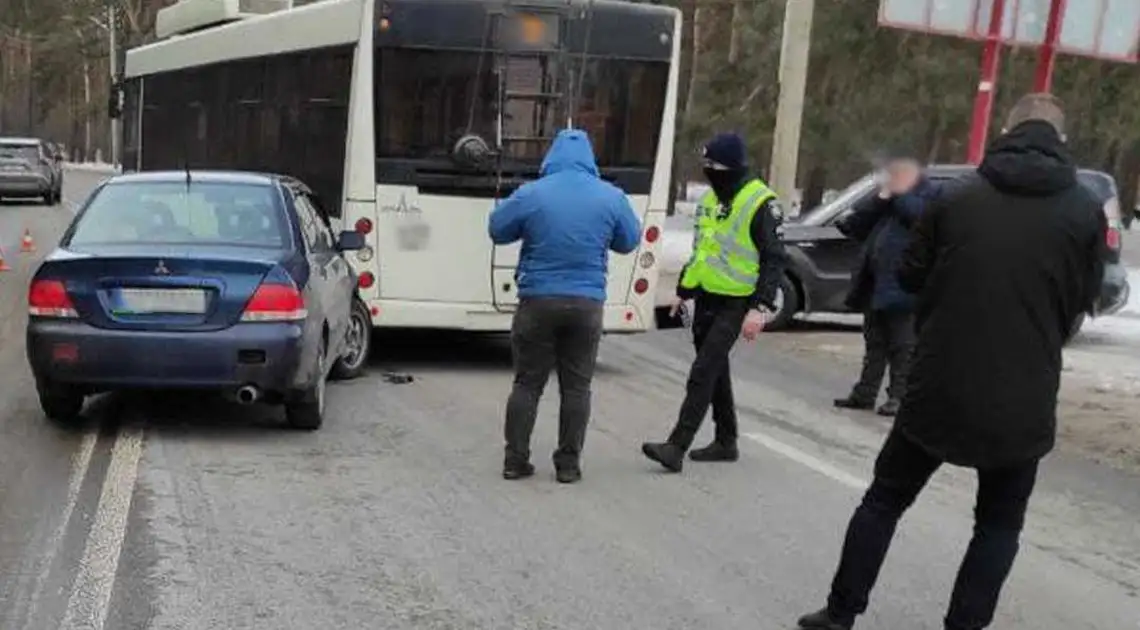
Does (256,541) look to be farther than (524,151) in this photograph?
No

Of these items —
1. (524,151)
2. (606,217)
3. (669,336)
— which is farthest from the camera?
(669,336)

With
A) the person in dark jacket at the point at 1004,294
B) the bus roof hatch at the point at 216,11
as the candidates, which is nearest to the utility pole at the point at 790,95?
the bus roof hatch at the point at 216,11

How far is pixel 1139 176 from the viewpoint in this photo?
50.3 meters

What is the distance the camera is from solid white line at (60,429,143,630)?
197 inches

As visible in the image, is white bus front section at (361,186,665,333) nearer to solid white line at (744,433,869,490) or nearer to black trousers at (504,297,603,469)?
solid white line at (744,433,869,490)

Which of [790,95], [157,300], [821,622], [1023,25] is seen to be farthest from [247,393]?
[1023,25]

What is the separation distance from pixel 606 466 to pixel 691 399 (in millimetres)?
620

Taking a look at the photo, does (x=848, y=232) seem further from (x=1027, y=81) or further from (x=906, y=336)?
(x=1027, y=81)

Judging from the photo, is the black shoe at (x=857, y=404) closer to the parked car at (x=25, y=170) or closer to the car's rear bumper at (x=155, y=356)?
the car's rear bumper at (x=155, y=356)

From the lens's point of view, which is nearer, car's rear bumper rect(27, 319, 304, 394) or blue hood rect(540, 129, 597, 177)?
blue hood rect(540, 129, 597, 177)

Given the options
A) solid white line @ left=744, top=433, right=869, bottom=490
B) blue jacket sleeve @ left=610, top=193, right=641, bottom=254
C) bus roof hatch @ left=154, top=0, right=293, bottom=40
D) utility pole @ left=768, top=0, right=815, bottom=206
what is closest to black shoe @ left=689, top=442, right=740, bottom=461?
solid white line @ left=744, top=433, right=869, bottom=490

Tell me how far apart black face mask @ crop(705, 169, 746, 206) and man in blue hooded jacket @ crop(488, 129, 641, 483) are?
489 millimetres

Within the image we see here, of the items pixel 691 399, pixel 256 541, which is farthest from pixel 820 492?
pixel 256 541

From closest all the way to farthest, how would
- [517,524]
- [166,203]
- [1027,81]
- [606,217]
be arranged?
[517,524]
[606,217]
[166,203]
[1027,81]
